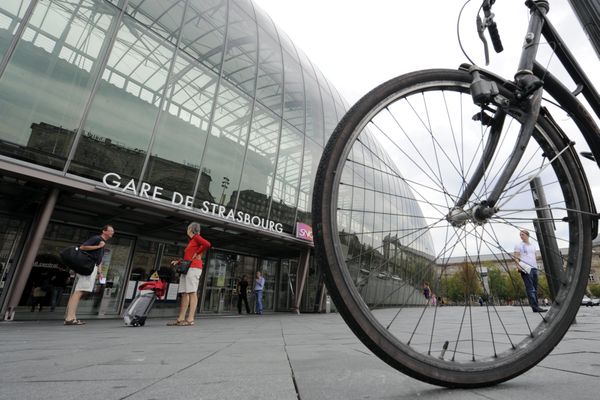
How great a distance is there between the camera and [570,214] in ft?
5.12

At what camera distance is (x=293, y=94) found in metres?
12.9

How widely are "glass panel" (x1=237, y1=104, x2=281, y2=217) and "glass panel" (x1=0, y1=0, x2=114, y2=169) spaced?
4.83 metres

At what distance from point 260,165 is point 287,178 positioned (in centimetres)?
148

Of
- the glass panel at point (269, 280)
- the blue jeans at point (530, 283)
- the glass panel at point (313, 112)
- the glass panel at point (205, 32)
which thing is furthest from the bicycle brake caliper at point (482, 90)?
the glass panel at point (269, 280)

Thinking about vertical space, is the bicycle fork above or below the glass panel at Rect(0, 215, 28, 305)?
above

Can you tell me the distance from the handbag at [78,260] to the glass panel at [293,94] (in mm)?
8869

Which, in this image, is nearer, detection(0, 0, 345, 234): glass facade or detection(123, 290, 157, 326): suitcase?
detection(123, 290, 157, 326): suitcase

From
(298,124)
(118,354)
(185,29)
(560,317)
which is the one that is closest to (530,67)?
(560,317)

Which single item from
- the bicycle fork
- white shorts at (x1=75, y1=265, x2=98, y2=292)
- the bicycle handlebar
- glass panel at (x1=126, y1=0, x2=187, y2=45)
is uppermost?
glass panel at (x1=126, y1=0, x2=187, y2=45)

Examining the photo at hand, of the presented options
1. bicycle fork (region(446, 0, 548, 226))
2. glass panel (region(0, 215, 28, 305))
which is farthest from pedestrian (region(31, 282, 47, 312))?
bicycle fork (region(446, 0, 548, 226))

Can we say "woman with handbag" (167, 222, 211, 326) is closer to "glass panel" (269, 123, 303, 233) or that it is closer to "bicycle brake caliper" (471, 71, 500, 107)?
"bicycle brake caliper" (471, 71, 500, 107)

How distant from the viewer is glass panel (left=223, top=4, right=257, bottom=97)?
33.9 feet

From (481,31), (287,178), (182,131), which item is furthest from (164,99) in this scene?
(481,31)

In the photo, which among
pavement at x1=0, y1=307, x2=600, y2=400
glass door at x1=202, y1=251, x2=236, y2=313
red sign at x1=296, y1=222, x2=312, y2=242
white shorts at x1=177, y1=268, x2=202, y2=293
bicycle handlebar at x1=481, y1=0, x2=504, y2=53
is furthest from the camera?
red sign at x1=296, y1=222, x2=312, y2=242
